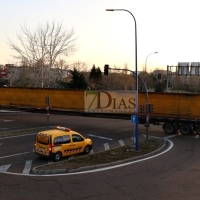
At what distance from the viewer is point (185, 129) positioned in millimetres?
26500

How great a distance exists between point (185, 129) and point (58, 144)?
13.9 meters

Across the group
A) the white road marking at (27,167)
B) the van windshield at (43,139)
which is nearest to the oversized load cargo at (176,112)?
the van windshield at (43,139)

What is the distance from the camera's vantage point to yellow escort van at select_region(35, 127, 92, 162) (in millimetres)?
16484

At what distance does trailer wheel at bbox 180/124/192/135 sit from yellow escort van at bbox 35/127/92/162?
11.8 meters

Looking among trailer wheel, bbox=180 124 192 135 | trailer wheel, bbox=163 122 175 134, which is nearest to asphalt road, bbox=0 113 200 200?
trailer wheel, bbox=180 124 192 135

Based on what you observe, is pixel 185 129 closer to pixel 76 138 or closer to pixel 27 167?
pixel 76 138

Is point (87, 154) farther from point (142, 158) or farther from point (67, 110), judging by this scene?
point (67, 110)

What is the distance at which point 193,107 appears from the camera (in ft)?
86.1

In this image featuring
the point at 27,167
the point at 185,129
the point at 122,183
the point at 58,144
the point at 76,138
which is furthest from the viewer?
the point at 185,129

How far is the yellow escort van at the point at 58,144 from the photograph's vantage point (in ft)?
54.1

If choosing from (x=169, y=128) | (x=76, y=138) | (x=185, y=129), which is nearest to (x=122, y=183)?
(x=76, y=138)

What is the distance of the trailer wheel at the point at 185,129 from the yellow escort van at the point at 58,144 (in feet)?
38.9

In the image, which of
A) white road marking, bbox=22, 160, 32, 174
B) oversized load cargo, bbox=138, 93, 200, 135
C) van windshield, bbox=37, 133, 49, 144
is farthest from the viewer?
oversized load cargo, bbox=138, 93, 200, 135

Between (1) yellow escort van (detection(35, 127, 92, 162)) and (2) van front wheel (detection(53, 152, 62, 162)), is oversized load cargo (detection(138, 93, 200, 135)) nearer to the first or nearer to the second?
(1) yellow escort van (detection(35, 127, 92, 162))
